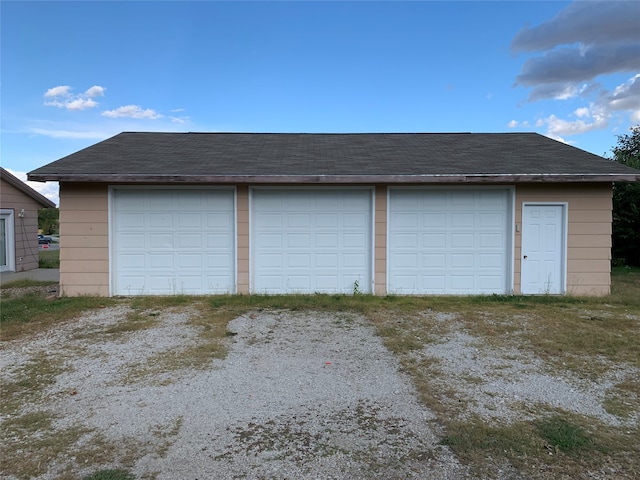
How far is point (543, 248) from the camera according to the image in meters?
8.93

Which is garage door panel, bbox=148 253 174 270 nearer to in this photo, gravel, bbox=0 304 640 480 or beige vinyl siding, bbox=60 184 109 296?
beige vinyl siding, bbox=60 184 109 296

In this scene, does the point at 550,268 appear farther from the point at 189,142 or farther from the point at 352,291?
Answer: the point at 189,142

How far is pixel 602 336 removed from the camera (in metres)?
6.02

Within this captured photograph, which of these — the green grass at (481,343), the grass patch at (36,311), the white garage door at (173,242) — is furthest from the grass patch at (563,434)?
the white garage door at (173,242)

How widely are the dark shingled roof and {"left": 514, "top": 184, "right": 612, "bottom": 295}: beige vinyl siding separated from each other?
0.49 m

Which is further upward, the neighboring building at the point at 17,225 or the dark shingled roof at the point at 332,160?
the dark shingled roof at the point at 332,160

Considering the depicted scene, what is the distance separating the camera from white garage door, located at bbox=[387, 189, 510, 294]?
8977 mm

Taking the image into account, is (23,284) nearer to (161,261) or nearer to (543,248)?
(161,261)

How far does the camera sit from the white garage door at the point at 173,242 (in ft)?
29.3

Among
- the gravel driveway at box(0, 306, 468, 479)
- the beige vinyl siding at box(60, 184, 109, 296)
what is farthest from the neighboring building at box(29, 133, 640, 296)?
the gravel driveway at box(0, 306, 468, 479)

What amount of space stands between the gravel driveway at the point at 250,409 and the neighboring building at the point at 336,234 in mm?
2992

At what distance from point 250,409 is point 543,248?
737cm

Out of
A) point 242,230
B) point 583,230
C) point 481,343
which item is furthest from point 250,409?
point 583,230

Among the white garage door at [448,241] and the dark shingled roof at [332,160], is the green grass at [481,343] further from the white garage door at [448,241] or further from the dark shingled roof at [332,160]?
the dark shingled roof at [332,160]
